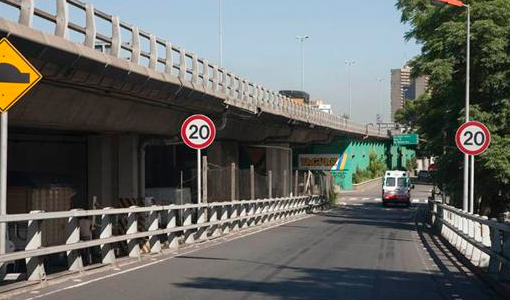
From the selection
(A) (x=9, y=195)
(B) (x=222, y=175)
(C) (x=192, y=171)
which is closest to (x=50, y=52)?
(A) (x=9, y=195)

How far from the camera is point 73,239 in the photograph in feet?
41.5

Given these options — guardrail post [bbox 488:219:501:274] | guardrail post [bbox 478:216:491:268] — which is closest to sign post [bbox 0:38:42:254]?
guardrail post [bbox 488:219:501:274]

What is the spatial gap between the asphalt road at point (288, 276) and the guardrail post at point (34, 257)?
29 centimetres

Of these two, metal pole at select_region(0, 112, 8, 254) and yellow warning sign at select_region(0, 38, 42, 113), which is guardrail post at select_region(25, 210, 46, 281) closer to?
metal pole at select_region(0, 112, 8, 254)

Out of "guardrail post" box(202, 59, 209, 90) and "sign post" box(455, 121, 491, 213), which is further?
"guardrail post" box(202, 59, 209, 90)

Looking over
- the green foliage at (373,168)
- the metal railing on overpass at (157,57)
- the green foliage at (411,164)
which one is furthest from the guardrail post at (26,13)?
the green foliage at (411,164)

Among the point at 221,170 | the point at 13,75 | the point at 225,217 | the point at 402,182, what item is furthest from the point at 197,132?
the point at 402,182

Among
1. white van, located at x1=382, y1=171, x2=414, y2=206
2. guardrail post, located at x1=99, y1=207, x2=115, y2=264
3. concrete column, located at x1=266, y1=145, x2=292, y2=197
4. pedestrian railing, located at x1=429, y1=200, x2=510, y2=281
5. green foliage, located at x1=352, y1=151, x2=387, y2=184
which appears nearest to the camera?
pedestrian railing, located at x1=429, y1=200, x2=510, y2=281

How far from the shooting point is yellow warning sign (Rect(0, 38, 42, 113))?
10.8m

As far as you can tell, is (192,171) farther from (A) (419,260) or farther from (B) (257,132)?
(A) (419,260)

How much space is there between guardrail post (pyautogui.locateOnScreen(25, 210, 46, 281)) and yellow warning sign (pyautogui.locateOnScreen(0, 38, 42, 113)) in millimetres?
1721

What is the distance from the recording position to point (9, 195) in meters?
21.9

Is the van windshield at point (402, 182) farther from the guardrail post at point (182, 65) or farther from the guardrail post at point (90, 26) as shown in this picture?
the guardrail post at point (90, 26)

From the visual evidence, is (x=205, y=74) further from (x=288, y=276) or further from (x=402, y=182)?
(x=402, y=182)
